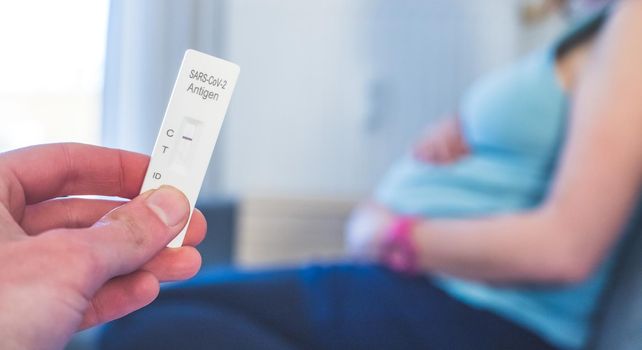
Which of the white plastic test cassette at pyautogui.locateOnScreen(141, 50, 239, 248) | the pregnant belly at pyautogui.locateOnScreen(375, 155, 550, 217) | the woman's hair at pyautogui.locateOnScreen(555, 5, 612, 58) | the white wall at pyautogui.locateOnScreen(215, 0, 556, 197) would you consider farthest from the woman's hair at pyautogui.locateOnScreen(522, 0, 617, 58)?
the white plastic test cassette at pyautogui.locateOnScreen(141, 50, 239, 248)

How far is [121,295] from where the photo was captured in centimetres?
39

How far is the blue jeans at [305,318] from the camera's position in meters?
0.61

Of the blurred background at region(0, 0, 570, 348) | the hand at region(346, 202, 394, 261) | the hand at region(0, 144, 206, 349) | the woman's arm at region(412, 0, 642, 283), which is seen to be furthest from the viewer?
the blurred background at region(0, 0, 570, 348)

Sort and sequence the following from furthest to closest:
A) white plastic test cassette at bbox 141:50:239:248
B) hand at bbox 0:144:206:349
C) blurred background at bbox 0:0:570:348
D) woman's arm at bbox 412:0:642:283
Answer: blurred background at bbox 0:0:570:348
woman's arm at bbox 412:0:642:283
white plastic test cassette at bbox 141:50:239:248
hand at bbox 0:144:206:349

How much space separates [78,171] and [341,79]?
1.02 meters

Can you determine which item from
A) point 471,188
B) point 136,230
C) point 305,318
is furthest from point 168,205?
point 471,188

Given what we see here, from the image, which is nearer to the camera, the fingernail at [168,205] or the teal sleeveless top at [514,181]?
the fingernail at [168,205]

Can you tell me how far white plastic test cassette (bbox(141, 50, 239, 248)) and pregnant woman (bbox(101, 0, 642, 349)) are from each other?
0.26 m

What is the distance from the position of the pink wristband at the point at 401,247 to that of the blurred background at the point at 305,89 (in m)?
0.39

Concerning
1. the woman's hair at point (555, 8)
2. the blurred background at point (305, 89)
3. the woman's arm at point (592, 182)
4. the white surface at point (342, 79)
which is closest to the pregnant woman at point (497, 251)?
the woman's arm at point (592, 182)

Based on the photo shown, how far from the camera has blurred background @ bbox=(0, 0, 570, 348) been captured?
1.03m

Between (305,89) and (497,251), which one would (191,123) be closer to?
(497,251)

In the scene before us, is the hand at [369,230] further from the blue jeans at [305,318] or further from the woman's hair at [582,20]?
the woman's hair at [582,20]

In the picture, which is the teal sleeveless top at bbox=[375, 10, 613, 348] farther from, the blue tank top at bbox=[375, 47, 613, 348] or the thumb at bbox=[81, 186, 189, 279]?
the thumb at bbox=[81, 186, 189, 279]
